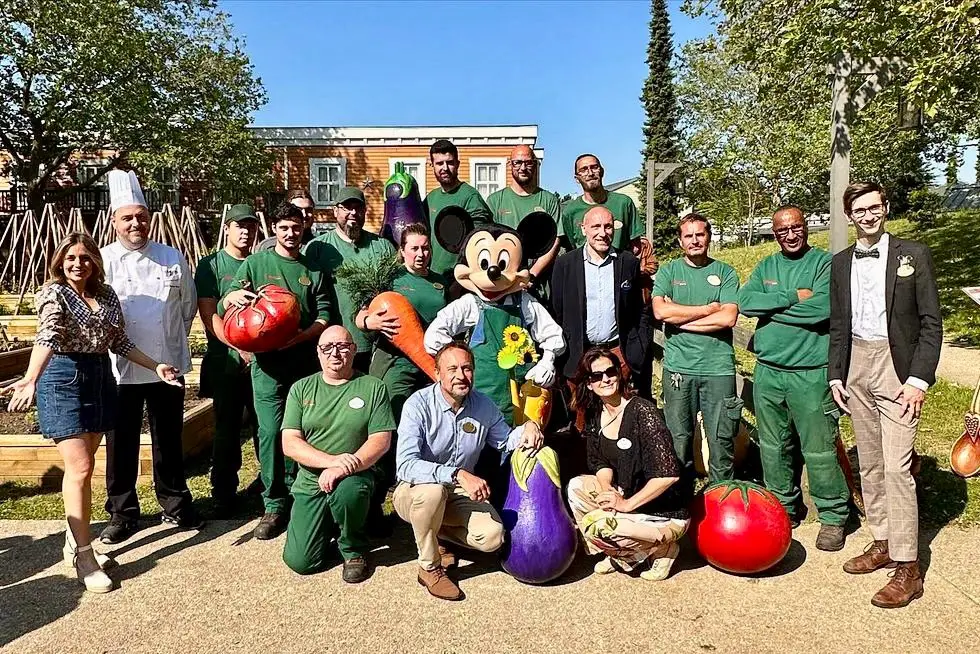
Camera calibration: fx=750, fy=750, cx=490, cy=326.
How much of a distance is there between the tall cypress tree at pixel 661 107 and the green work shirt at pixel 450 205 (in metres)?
31.2

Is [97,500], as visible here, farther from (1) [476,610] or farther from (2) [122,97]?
(2) [122,97]

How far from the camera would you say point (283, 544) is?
4414 millimetres

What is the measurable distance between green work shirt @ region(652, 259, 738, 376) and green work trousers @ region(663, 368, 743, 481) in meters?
0.07

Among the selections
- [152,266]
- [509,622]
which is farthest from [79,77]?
[509,622]

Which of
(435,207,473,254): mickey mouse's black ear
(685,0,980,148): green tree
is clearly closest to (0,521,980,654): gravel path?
(435,207,473,254): mickey mouse's black ear

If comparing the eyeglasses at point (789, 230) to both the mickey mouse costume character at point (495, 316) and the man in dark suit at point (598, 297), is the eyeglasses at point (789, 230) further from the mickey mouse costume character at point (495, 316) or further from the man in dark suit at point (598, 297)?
the mickey mouse costume character at point (495, 316)

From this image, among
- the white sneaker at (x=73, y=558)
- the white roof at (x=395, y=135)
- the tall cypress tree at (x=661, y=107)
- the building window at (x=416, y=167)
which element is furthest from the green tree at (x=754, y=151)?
the white sneaker at (x=73, y=558)

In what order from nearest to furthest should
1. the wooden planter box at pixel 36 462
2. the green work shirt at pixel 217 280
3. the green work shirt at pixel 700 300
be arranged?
the green work shirt at pixel 700 300 < the green work shirt at pixel 217 280 < the wooden planter box at pixel 36 462

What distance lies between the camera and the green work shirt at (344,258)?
4.67 m

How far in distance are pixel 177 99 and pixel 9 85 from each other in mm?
4132

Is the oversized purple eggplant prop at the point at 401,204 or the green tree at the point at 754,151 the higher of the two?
the green tree at the point at 754,151

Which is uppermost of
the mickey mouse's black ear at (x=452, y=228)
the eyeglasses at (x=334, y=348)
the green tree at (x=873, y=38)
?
the green tree at (x=873, y=38)

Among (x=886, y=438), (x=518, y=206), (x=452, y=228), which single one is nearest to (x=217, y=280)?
(x=452, y=228)

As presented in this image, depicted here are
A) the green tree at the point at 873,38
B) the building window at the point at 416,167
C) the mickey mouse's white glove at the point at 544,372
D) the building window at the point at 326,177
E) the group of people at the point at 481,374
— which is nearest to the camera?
the group of people at the point at 481,374
